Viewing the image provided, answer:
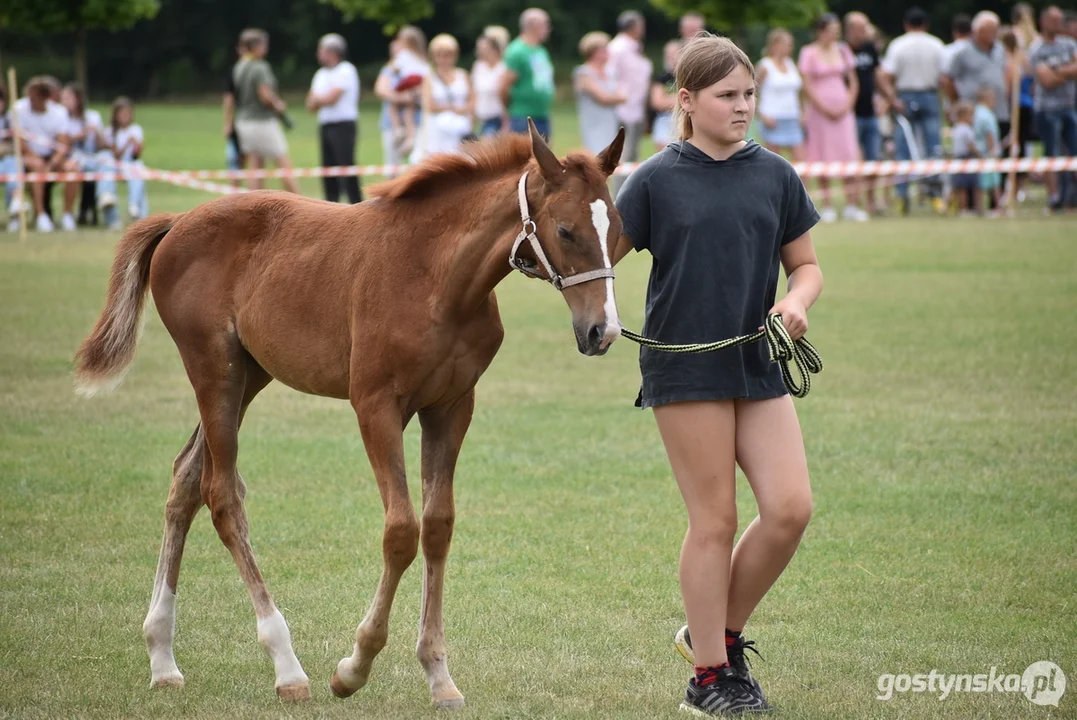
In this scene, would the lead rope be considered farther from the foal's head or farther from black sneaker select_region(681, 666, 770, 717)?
black sneaker select_region(681, 666, 770, 717)

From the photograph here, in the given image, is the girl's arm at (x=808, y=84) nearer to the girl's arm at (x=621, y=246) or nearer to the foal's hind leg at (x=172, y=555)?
the foal's hind leg at (x=172, y=555)

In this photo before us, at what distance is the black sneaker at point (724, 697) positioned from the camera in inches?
178

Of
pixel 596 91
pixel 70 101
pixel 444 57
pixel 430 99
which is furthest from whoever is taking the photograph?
pixel 70 101

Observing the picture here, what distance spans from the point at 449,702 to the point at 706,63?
231cm

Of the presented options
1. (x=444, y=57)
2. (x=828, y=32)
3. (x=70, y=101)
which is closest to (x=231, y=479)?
(x=444, y=57)

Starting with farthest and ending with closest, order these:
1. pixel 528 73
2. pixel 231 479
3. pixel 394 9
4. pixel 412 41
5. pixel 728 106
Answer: pixel 394 9, pixel 412 41, pixel 528 73, pixel 231 479, pixel 728 106

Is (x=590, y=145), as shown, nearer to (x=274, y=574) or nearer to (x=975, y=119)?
(x=975, y=119)

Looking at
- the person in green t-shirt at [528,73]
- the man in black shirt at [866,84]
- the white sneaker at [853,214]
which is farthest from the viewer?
the white sneaker at [853,214]

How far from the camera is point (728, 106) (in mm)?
4441

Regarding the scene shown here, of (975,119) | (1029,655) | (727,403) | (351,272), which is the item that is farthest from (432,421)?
(975,119)

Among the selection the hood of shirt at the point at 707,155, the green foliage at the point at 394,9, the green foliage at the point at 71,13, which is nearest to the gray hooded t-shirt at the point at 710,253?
the hood of shirt at the point at 707,155

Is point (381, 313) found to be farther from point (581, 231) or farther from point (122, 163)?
point (122, 163)

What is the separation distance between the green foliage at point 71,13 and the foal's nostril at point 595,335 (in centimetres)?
3088

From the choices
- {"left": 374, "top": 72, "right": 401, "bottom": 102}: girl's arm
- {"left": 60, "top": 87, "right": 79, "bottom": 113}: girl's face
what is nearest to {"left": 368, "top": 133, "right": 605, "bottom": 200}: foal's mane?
{"left": 374, "top": 72, "right": 401, "bottom": 102}: girl's arm
